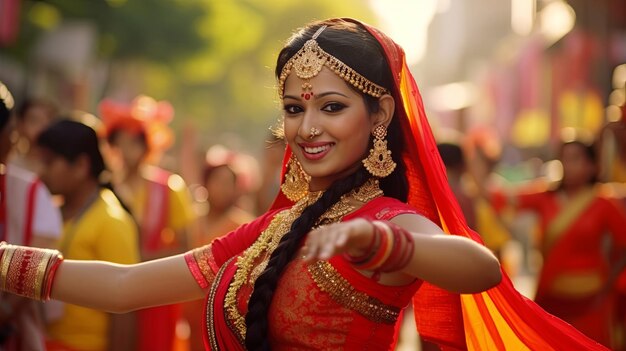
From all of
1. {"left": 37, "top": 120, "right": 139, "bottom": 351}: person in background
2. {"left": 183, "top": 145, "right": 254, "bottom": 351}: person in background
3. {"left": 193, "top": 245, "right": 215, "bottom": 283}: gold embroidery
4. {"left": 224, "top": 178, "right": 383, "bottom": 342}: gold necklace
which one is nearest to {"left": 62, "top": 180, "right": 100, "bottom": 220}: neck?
{"left": 37, "top": 120, "right": 139, "bottom": 351}: person in background

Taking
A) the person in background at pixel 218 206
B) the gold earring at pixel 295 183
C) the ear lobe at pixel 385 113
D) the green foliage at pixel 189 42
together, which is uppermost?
the ear lobe at pixel 385 113

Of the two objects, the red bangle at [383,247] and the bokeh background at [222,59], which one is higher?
the red bangle at [383,247]

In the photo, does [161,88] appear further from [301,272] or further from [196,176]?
[301,272]

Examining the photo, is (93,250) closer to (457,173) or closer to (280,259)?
(280,259)

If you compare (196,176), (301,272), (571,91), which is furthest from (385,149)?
(571,91)

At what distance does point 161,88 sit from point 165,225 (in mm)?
34049

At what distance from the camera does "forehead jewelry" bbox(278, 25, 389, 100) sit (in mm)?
3084

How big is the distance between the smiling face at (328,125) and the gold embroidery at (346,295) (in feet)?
0.98

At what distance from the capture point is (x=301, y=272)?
121 inches

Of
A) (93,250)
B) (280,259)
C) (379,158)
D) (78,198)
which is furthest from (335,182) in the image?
(78,198)

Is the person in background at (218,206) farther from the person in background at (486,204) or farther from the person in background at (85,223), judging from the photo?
the person in background at (85,223)

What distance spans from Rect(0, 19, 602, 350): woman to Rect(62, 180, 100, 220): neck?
2290mm

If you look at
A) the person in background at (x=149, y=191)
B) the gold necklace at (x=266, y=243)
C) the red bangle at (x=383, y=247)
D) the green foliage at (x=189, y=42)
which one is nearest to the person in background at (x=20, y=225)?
the gold necklace at (x=266, y=243)

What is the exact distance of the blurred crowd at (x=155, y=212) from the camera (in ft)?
15.9
